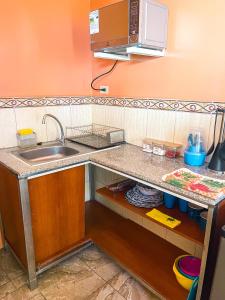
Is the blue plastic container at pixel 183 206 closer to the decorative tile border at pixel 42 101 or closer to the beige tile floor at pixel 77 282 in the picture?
the beige tile floor at pixel 77 282

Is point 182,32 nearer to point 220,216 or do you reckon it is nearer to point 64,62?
point 64,62

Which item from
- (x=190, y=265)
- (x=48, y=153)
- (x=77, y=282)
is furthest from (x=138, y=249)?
(x=48, y=153)

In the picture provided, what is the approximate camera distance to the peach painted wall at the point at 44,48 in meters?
A: 1.66

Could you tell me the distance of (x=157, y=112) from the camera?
1.70 meters

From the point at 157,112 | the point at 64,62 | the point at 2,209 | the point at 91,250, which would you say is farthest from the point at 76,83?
the point at 91,250

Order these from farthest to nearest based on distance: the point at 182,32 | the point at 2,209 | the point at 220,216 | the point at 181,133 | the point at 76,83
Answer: the point at 76,83 < the point at 2,209 < the point at 181,133 < the point at 182,32 < the point at 220,216

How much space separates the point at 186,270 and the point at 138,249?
401 mm

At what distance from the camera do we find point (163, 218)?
4.48 feet

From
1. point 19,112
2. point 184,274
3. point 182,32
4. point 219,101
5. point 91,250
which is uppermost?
point 182,32

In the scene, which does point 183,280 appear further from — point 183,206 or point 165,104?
point 165,104

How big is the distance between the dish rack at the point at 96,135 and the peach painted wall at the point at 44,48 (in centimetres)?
36

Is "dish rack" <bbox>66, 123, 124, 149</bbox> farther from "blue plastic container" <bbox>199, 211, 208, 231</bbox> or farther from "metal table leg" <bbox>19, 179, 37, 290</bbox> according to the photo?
"blue plastic container" <bbox>199, 211, 208, 231</bbox>

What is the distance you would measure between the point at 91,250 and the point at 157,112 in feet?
4.19

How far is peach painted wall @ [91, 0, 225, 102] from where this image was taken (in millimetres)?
1323
